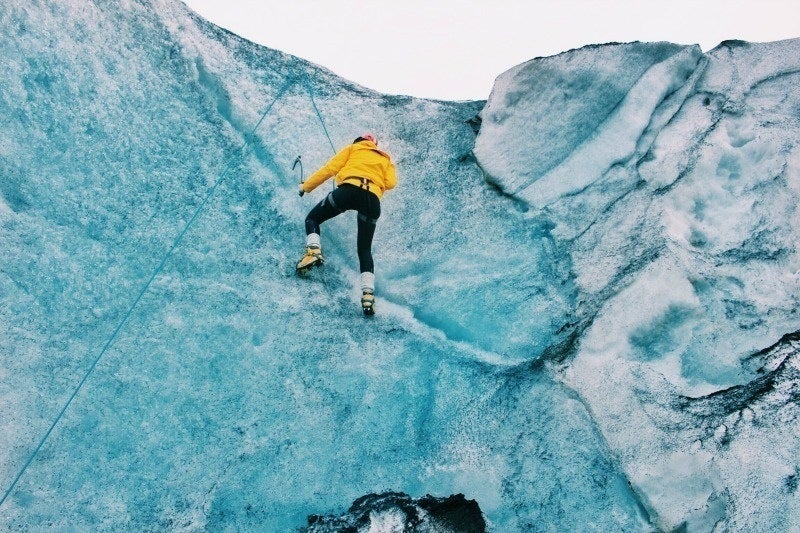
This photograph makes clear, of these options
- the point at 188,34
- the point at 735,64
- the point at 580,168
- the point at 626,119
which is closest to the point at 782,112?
the point at 735,64

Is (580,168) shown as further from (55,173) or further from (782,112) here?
(55,173)

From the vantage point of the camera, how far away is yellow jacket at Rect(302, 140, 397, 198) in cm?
538

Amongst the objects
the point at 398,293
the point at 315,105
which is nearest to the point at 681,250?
the point at 398,293

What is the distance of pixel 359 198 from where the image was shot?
5.30m

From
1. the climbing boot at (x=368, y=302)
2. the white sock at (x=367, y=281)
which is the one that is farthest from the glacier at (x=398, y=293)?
the white sock at (x=367, y=281)

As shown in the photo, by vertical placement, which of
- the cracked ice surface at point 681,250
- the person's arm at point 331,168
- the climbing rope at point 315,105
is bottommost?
the cracked ice surface at point 681,250

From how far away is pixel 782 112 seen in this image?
5.41m

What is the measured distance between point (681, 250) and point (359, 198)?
2524mm

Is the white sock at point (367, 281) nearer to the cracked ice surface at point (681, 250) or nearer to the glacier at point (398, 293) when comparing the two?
the glacier at point (398, 293)

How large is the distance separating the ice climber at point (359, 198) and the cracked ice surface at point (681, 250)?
1241mm

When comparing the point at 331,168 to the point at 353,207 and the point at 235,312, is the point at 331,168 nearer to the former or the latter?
the point at 353,207

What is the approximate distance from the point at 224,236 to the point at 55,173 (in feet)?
4.54

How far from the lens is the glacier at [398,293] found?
13.0 feet

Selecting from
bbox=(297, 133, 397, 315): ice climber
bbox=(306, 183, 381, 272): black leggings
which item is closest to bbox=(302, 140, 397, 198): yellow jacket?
bbox=(297, 133, 397, 315): ice climber
